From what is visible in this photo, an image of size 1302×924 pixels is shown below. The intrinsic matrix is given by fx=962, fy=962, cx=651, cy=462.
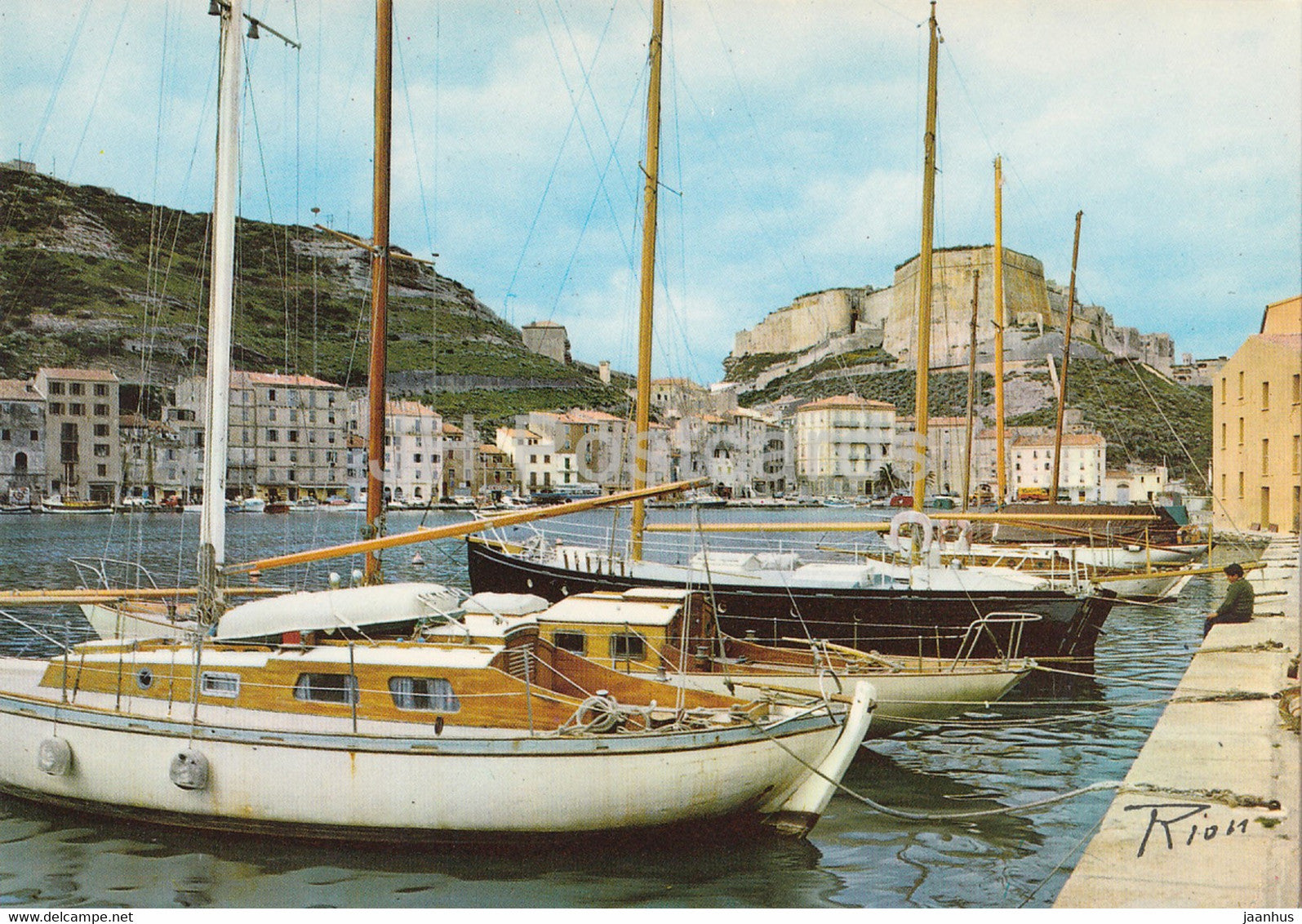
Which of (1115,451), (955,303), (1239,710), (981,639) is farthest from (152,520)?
(955,303)

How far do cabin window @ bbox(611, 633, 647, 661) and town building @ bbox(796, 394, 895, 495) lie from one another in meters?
76.2

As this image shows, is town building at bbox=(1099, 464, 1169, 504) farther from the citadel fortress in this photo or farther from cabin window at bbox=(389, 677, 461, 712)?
cabin window at bbox=(389, 677, 461, 712)

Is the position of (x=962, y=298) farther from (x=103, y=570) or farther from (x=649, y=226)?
(x=103, y=570)

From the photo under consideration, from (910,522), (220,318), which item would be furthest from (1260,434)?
(220,318)

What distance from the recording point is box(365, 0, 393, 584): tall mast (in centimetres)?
1091

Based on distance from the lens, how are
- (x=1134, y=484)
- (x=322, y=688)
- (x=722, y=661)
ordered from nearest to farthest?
(x=322, y=688), (x=722, y=661), (x=1134, y=484)

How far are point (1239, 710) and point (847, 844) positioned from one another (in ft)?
13.3

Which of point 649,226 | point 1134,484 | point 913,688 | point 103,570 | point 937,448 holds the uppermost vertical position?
point 649,226

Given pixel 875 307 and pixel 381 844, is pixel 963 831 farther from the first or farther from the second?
pixel 875 307

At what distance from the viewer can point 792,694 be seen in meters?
9.06

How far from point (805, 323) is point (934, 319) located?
25.3 m

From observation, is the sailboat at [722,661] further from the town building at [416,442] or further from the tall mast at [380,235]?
the town building at [416,442]

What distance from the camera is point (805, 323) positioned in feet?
421

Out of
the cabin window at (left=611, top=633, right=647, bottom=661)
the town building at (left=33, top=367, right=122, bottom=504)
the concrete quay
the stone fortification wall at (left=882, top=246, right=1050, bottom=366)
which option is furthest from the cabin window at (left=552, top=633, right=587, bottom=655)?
the stone fortification wall at (left=882, top=246, right=1050, bottom=366)
